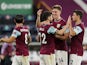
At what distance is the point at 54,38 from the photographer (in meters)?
14.4

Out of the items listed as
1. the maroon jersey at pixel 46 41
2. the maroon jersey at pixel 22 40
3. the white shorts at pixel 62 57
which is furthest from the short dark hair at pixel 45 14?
the white shorts at pixel 62 57

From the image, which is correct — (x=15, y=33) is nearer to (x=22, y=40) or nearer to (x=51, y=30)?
(x=22, y=40)

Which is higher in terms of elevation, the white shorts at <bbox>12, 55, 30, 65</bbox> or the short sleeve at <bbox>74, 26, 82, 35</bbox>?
the short sleeve at <bbox>74, 26, 82, 35</bbox>

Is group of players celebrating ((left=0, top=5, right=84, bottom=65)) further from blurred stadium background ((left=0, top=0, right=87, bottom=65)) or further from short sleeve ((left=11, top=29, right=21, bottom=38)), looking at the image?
blurred stadium background ((left=0, top=0, right=87, bottom=65))

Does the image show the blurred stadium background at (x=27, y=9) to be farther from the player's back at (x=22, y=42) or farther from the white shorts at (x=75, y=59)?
the white shorts at (x=75, y=59)

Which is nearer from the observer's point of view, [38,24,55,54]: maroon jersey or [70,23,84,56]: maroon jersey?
[38,24,55,54]: maroon jersey

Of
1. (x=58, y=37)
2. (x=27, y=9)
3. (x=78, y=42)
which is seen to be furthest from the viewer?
(x=27, y=9)

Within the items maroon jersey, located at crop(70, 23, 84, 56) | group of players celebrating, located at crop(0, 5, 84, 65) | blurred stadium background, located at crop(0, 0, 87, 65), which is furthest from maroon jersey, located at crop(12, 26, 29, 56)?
blurred stadium background, located at crop(0, 0, 87, 65)

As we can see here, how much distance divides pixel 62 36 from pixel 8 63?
4264mm

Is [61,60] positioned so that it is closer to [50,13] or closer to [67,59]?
[67,59]

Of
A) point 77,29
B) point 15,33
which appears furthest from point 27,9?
point 77,29

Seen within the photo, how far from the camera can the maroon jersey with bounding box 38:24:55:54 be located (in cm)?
1423

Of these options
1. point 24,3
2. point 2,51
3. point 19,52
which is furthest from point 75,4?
point 19,52

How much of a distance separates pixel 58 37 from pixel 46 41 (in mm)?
299
